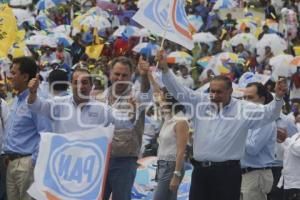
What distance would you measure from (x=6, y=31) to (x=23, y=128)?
6.29ft

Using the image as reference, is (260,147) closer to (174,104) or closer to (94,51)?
(174,104)

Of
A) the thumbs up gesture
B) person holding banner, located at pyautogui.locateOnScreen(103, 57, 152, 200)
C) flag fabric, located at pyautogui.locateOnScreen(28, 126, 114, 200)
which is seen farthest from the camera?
person holding banner, located at pyautogui.locateOnScreen(103, 57, 152, 200)

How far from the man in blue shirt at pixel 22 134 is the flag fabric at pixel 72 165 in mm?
732

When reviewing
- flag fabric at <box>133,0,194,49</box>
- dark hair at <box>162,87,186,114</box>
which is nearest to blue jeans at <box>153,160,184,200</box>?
dark hair at <box>162,87,186,114</box>

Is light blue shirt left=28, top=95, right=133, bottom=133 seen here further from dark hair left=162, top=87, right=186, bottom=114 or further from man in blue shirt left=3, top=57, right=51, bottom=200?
dark hair left=162, top=87, right=186, bottom=114

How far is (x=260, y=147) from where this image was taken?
35.9ft

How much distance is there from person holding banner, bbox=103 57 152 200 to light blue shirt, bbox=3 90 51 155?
0.67 metres

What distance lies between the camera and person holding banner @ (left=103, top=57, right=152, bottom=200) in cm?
970

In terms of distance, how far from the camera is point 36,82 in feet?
29.7

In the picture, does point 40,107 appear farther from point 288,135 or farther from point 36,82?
point 288,135

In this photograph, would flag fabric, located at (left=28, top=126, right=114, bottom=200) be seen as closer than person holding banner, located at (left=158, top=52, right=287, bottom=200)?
Yes

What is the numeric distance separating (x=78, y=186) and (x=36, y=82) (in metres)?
0.98

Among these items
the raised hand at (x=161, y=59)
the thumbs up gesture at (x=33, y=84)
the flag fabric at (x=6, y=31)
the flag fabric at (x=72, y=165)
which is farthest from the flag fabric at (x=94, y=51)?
the flag fabric at (x=72, y=165)

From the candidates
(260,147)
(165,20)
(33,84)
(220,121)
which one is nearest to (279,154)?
(260,147)
